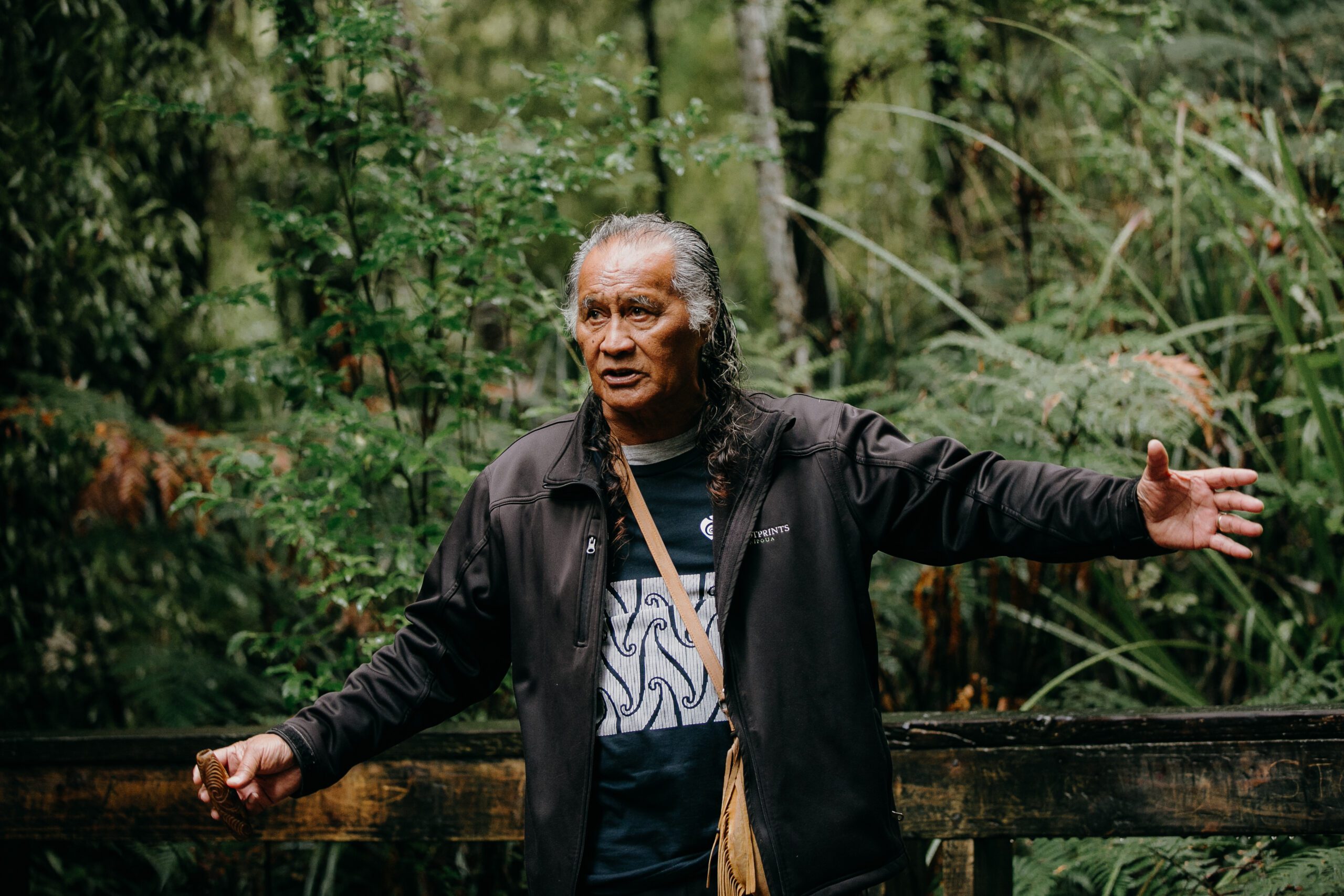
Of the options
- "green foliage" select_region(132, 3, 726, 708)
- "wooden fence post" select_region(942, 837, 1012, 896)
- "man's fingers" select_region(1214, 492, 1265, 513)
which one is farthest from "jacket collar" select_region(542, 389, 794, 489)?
"wooden fence post" select_region(942, 837, 1012, 896)

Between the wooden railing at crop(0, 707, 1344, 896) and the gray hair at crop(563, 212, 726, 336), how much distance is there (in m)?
0.93

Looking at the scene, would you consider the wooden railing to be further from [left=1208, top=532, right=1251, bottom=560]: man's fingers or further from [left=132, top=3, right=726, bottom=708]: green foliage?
[left=1208, top=532, right=1251, bottom=560]: man's fingers

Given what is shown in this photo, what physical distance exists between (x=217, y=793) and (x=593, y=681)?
64cm

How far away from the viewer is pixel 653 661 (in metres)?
1.69

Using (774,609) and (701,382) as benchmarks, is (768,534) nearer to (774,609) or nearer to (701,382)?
(774,609)

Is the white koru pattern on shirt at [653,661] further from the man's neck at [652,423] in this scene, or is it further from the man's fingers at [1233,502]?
the man's fingers at [1233,502]

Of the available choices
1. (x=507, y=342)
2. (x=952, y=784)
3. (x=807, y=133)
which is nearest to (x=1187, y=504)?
(x=952, y=784)

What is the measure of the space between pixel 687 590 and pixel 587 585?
176 millimetres

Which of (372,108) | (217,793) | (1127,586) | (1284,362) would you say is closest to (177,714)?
(217,793)

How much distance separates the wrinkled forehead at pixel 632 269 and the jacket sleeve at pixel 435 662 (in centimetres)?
43

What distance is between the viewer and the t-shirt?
1630mm

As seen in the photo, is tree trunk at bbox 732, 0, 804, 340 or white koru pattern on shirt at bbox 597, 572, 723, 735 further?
tree trunk at bbox 732, 0, 804, 340

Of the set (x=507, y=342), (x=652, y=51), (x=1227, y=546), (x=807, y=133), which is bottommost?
(x=1227, y=546)

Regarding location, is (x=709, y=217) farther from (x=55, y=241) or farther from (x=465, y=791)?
(x=465, y=791)
